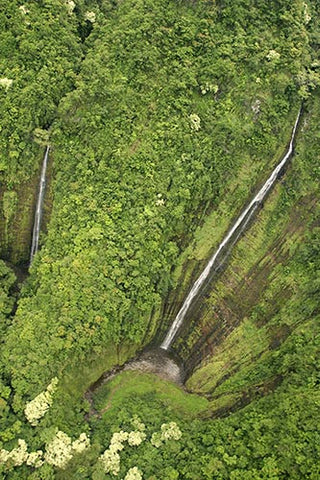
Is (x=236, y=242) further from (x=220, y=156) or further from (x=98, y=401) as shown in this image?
(x=98, y=401)

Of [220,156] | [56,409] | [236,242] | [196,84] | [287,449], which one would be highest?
[196,84]

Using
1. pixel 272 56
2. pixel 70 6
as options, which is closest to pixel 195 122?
pixel 272 56

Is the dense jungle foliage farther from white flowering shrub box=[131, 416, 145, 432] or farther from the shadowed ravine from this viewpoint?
the shadowed ravine

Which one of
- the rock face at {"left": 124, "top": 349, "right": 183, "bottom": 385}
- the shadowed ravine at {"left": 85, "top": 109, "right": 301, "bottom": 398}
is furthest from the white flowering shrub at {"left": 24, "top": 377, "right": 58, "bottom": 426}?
the rock face at {"left": 124, "top": 349, "right": 183, "bottom": 385}

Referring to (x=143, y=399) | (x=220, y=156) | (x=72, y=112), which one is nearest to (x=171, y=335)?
→ (x=143, y=399)

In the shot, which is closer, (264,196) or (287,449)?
(287,449)
